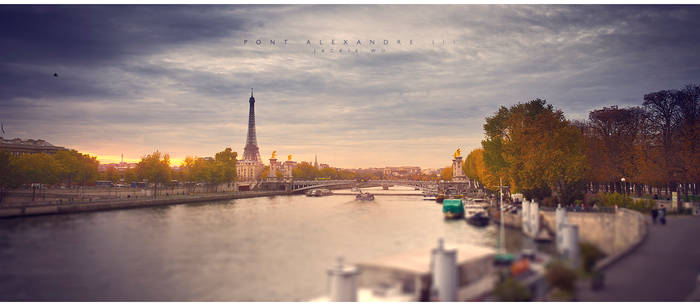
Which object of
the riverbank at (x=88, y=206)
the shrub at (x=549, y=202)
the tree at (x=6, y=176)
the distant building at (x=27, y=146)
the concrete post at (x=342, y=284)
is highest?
the distant building at (x=27, y=146)

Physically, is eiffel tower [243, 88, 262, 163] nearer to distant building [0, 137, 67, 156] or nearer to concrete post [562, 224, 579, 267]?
distant building [0, 137, 67, 156]

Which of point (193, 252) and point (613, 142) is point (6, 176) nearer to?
point (193, 252)

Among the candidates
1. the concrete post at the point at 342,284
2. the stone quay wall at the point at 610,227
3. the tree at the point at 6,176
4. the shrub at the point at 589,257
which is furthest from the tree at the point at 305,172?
the concrete post at the point at 342,284

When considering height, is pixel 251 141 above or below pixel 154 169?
above

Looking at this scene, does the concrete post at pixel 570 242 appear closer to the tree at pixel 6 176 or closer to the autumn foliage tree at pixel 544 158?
the autumn foliage tree at pixel 544 158

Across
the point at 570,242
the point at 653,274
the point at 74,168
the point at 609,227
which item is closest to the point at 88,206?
the point at 74,168

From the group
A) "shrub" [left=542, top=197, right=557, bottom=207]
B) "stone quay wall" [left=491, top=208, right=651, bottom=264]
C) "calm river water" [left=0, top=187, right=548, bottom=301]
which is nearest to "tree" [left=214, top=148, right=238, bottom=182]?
"calm river water" [left=0, top=187, right=548, bottom=301]

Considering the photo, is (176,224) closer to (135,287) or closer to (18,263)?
(18,263)
